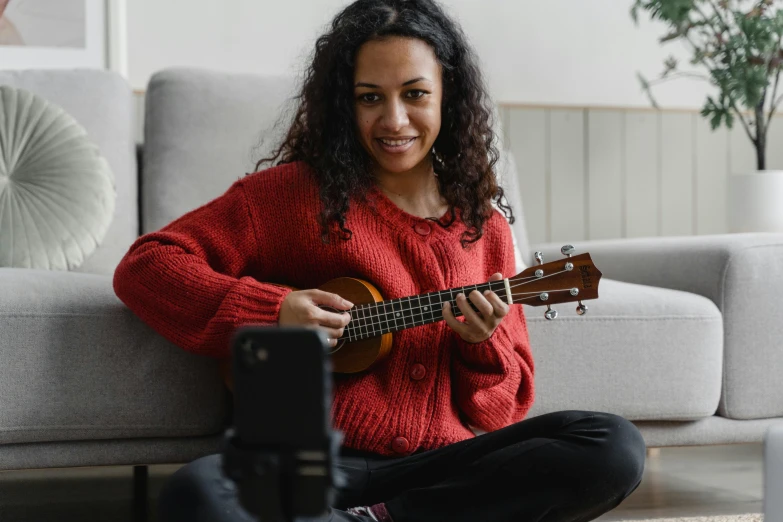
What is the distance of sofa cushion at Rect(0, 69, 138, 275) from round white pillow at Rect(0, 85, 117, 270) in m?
0.05

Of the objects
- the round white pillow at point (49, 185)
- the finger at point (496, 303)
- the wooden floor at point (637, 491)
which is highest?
the round white pillow at point (49, 185)

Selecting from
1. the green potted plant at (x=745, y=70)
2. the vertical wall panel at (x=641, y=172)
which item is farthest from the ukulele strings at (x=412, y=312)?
the vertical wall panel at (x=641, y=172)

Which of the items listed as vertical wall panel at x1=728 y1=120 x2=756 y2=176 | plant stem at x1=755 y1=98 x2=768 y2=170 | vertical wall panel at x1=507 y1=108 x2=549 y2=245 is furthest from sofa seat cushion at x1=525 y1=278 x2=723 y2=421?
vertical wall panel at x1=728 y1=120 x2=756 y2=176

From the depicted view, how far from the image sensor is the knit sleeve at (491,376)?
1.14 meters

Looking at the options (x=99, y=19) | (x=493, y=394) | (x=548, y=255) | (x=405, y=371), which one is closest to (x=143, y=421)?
(x=405, y=371)

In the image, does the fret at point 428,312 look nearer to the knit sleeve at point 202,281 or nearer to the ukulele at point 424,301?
the ukulele at point 424,301

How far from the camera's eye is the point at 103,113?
1.72 m

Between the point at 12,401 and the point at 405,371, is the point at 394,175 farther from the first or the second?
the point at 12,401

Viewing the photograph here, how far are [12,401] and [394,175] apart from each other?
0.60 meters

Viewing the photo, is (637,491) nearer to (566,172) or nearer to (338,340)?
(338,340)

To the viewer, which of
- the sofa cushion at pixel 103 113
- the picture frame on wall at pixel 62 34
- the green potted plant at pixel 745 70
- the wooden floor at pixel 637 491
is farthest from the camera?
the picture frame on wall at pixel 62 34

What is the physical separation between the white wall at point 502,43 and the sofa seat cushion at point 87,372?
106cm

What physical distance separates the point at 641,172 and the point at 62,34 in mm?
1560

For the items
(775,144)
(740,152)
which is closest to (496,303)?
(740,152)
